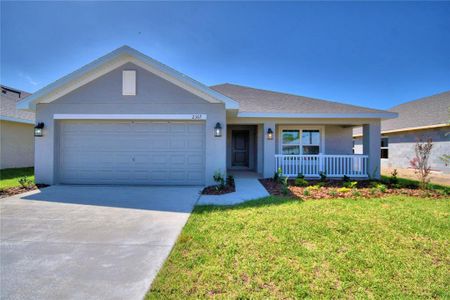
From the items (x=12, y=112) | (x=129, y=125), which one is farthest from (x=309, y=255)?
(x=12, y=112)

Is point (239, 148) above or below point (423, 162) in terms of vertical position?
above

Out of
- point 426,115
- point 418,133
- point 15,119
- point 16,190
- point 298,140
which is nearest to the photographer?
point 16,190

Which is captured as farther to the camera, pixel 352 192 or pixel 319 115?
pixel 319 115

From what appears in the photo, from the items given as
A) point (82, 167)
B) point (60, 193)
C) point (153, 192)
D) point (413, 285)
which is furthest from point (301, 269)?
point (82, 167)

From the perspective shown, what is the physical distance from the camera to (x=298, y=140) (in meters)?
11.5

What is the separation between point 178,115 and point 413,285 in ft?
24.4

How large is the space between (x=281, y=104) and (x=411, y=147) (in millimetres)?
10164

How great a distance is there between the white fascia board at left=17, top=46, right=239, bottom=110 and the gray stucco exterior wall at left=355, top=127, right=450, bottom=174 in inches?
480

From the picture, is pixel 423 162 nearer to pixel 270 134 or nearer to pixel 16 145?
pixel 270 134

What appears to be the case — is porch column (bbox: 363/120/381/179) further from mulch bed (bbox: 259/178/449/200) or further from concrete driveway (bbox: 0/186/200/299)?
concrete driveway (bbox: 0/186/200/299)

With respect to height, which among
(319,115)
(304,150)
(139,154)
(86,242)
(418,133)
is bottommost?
(86,242)

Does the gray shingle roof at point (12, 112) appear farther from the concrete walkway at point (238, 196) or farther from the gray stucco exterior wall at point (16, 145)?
the concrete walkway at point (238, 196)

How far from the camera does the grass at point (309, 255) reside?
7.87 ft

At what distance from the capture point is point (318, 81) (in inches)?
596
